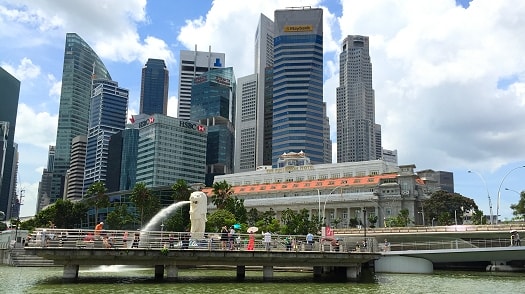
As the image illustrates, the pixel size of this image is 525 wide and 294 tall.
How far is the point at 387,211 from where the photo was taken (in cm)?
14212

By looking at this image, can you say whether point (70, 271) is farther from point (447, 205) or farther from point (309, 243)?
point (447, 205)

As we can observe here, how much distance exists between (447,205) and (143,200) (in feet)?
253

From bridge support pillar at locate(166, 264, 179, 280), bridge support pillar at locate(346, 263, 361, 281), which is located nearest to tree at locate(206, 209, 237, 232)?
bridge support pillar at locate(346, 263, 361, 281)

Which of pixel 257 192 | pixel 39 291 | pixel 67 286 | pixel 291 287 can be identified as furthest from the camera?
pixel 257 192

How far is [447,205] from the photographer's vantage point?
13000 centimetres

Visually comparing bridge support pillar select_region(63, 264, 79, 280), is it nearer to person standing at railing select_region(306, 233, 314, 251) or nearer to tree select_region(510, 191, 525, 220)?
person standing at railing select_region(306, 233, 314, 251)

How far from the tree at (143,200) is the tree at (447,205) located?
71921 mm

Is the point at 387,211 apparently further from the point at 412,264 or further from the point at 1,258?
the point at 1,258

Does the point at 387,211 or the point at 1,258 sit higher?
the point at 387,211

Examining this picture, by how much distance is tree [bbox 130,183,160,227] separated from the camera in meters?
110

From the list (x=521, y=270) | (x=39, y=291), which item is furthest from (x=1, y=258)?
(x=521, y=270)

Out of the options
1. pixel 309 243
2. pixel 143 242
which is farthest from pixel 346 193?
pixel 143 242

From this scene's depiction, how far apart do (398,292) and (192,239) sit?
16272 mm

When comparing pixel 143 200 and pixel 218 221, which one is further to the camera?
pixel 143 200
